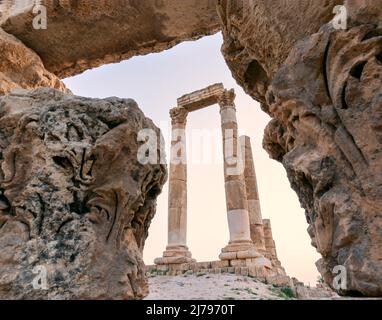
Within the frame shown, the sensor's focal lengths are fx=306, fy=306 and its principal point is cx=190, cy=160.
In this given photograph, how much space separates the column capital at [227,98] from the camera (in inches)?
606

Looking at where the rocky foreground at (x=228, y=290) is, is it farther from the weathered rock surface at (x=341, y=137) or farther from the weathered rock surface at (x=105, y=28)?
the weathered rock surface at (x=341, y=137)

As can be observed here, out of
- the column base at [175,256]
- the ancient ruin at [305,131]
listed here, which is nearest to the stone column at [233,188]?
the column base at [175,256]

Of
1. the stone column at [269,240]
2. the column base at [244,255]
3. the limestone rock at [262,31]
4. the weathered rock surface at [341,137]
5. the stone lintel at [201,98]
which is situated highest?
the stone lintel at [201,98]

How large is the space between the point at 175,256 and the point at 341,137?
13142 mm

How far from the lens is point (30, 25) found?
3682mm

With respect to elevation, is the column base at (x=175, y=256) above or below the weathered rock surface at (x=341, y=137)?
above

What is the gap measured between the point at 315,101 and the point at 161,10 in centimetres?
296

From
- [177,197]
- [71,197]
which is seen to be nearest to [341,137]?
[71,197]

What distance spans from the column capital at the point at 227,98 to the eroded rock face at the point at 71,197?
45.1 ft

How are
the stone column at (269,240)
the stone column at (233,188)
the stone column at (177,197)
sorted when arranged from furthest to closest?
the stone column at (269,240), the stone column at (177,197), the stone column at (233,188)

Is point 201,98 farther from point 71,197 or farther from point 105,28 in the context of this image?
point 71,197

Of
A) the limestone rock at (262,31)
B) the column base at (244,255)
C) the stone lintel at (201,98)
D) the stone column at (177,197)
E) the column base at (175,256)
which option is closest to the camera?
the limestone rock at (262,31)

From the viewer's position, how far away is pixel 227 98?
15.4 metres

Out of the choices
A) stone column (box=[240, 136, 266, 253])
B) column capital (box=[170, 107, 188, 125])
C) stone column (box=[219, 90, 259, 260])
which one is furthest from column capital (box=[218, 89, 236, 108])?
stone column (box=[240, 136, 266, 253])
